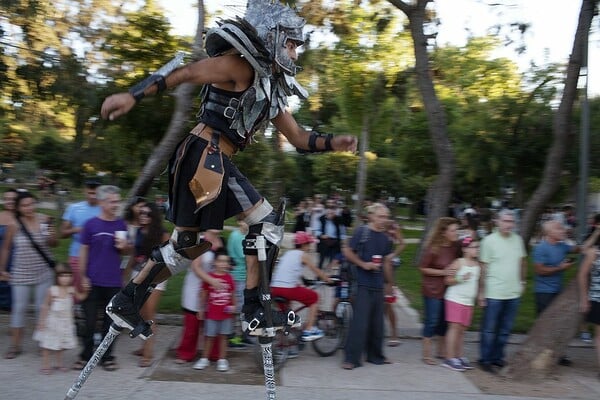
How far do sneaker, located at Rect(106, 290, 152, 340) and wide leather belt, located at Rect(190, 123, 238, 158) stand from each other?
3.29 ft

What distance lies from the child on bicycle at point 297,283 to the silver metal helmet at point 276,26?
364cm

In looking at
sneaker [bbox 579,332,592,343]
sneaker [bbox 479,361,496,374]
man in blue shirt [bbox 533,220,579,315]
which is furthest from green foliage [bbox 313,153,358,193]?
sneaker [bbox 479,361,496,374]

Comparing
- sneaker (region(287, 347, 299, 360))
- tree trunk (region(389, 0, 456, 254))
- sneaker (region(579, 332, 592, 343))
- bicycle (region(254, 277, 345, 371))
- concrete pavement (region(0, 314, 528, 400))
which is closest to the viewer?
concrete pavement (region(0, 314, 528, 400))

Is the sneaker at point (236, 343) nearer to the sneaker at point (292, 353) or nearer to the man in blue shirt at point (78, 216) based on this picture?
the sneaker at point (292, 353)

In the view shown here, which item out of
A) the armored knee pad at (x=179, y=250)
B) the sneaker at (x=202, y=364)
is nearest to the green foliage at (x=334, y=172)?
the sneaker at (x=202, y=364)

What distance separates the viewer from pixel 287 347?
6375 mm

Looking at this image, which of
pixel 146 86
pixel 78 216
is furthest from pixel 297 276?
pixel 146 86

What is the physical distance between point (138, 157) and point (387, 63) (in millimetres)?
7243

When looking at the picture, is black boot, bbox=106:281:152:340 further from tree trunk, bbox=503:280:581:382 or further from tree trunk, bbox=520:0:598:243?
tree trunk, bbox=520:0:598:243

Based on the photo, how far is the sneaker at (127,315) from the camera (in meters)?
3.42

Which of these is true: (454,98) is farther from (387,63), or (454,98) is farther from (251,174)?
(251,174)

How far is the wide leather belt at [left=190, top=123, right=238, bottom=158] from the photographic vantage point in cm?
323

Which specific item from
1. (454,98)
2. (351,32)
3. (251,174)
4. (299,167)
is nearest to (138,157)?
(251,174)

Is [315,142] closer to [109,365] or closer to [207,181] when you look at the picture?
[207,181]
